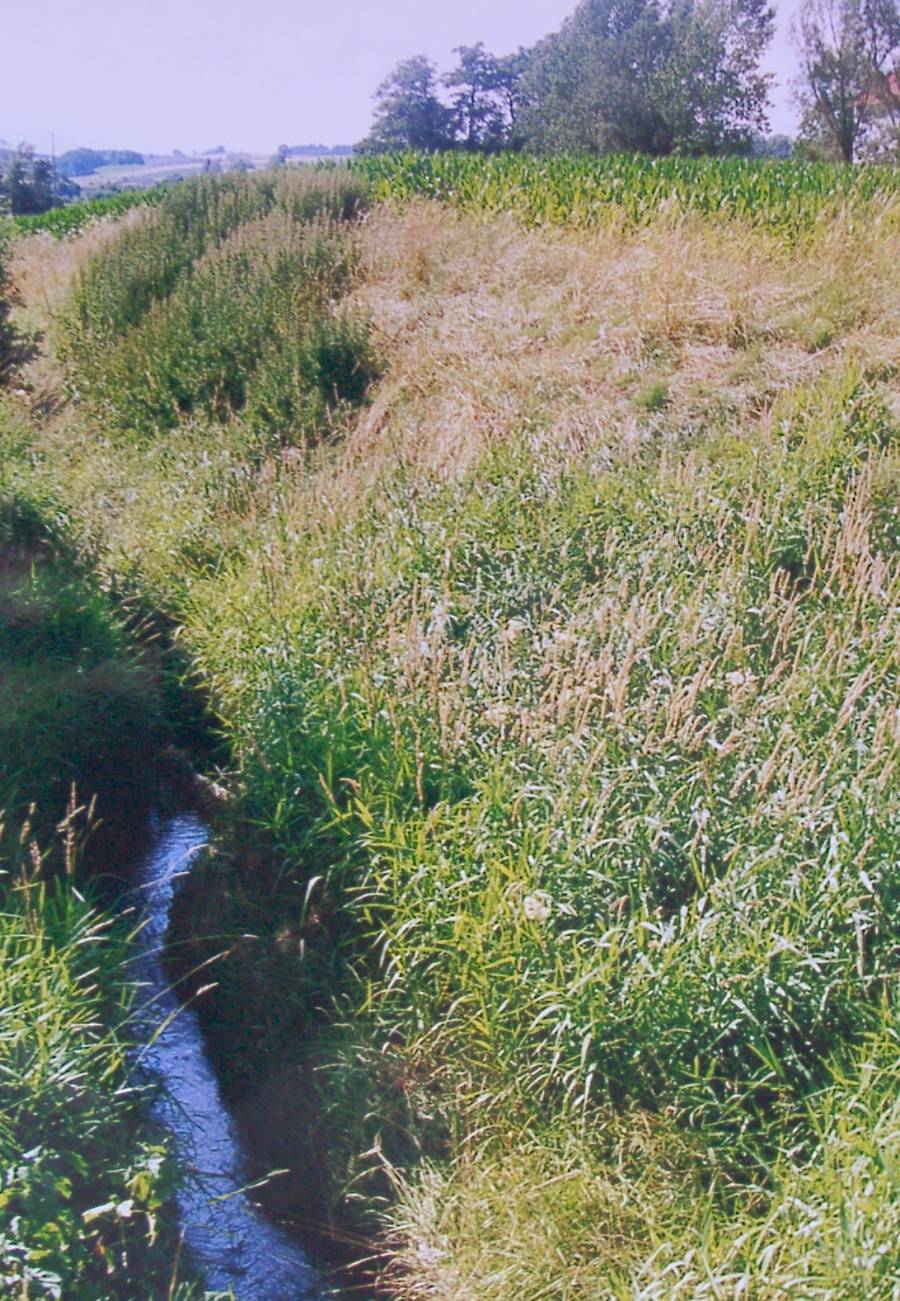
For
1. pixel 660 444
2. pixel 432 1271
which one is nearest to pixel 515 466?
pixel 660 444

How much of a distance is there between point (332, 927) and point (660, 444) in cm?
445

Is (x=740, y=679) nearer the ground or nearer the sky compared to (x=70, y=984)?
nearer the sky

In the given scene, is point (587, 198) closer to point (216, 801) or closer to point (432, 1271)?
point (216, 801)

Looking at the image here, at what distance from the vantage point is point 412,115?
75.2ft

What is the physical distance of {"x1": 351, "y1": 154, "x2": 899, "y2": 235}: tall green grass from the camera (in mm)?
11281

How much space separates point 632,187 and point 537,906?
35.6 ft

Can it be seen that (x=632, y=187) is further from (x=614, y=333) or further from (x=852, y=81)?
(x=852, y=81)

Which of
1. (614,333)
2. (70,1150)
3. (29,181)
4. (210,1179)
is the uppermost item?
(29,181)

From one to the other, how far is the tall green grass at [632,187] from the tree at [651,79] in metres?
10.5

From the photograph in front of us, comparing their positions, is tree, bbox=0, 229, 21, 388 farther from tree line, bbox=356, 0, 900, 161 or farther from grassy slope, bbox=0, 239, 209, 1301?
tree line, bbox=356, 0, 900, 161

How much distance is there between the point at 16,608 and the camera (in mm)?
6801

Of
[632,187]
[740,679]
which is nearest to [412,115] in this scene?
[632,187]

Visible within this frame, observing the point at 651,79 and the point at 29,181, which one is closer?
the point at 29,181

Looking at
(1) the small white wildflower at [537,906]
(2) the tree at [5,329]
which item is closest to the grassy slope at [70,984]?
(1) the small white wildflower at [537,906]
